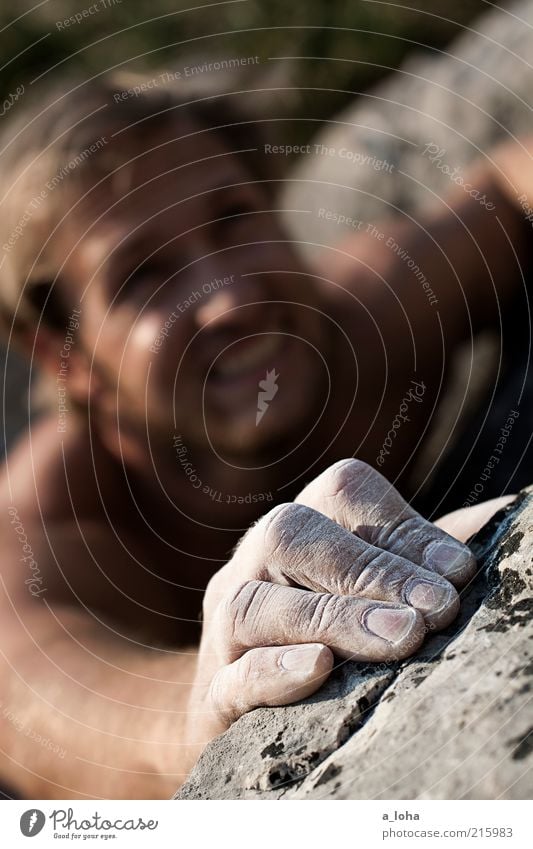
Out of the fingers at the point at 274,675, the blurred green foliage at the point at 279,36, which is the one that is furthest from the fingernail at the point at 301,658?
the blurred green foliage at the point at 279,36

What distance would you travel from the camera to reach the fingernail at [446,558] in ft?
1.95

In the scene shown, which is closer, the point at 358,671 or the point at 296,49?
the point at 358,671

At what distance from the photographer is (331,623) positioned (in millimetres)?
556

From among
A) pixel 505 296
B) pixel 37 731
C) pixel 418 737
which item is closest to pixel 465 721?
pixel 418 737

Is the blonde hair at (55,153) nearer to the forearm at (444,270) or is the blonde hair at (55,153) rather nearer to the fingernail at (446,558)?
the forearm at (444,270)

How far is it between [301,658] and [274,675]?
2cm

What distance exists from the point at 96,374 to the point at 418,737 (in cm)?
65

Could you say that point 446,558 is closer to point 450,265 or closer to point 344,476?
point 344,476

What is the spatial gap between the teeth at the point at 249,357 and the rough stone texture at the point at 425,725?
0.39m
